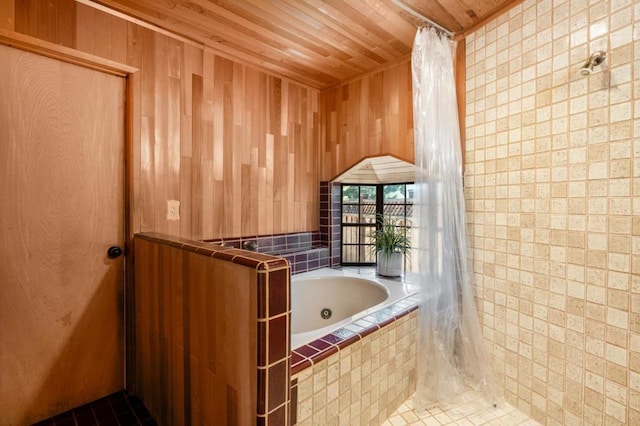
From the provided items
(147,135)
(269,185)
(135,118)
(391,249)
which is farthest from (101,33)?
(391,249)

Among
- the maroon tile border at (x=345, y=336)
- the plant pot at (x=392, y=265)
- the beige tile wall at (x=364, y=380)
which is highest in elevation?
the plant pot at (x=392, y=265)

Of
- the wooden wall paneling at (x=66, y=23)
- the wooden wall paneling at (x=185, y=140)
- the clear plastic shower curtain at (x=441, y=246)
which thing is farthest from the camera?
the wooden wall paneling at (x=185, y=140)

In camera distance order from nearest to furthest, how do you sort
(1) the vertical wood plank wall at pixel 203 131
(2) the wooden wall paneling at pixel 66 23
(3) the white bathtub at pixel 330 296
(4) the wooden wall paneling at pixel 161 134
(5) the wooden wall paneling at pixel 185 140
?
(2) the wooden wall paneling at pixel 66 23 → (1) the vertical wood plank wall at pixel 203 131 → (4) the wooden wall paneling at pixel 161 134 → (5) the wooden wall paneling at pixel 185 140 → (3) the white bathtub at pixel 330 296

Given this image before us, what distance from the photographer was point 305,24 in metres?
1.77

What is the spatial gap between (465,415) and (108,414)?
74.2 inches

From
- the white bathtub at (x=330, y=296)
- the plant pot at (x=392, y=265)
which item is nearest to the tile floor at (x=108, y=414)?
the white bathtub at (x=330, y=296)

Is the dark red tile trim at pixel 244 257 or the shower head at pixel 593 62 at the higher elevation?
the shower head at pixel 593 62

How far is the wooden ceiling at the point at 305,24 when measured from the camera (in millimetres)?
1595

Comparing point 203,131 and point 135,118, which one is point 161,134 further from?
point 203,131

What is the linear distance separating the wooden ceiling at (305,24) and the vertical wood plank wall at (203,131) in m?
0.13

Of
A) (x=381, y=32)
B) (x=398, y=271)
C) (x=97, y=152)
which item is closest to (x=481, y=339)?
(x=398, y=271)

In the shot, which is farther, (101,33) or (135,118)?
(135,118)

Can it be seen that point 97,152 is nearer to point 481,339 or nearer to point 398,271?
point 398,271

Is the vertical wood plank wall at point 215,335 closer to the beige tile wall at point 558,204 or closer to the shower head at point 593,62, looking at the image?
the beige tile wall at point 558,204
